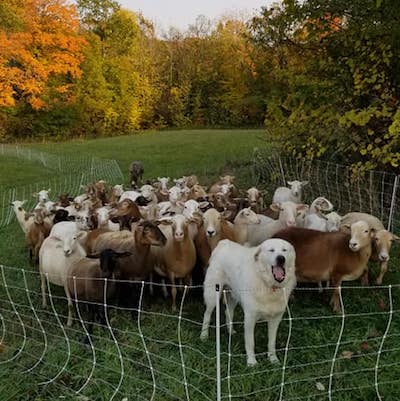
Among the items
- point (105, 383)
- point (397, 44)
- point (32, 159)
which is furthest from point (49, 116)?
point (105, 383)

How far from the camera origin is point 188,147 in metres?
25.2

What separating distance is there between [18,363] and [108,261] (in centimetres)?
127

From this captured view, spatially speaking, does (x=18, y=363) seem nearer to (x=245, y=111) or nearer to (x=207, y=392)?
(x=207, y=392)

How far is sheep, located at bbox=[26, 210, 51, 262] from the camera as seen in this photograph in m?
7.69

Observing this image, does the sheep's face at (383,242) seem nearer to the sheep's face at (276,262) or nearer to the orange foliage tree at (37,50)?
the sheep's face at (276,262)

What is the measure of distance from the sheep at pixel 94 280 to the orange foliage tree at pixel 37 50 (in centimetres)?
2520

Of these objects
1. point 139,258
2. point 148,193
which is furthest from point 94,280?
point 148,193

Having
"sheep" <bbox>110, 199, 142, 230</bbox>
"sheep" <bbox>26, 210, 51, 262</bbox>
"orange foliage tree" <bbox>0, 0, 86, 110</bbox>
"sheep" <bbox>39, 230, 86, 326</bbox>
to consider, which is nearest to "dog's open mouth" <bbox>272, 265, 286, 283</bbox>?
"sheep" <bbox>39, 230, 86, 326</bbox>

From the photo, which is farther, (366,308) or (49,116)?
(49,116)

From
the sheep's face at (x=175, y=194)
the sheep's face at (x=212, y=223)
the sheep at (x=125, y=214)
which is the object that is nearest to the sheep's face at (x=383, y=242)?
the sheep's face at (x=212, y=223)

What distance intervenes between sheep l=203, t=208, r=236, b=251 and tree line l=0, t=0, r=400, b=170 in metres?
2.49

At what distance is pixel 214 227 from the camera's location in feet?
19.9

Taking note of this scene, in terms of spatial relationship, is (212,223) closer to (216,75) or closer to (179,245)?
(179,245)

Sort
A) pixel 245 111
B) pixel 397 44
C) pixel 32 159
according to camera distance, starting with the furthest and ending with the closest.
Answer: pixel 245 111 < pixel 32 159 < pixel 397 44
